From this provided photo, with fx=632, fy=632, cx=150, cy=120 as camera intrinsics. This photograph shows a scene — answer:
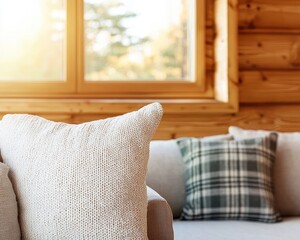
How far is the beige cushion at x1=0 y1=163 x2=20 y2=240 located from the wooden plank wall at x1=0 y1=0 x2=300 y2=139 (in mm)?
1676

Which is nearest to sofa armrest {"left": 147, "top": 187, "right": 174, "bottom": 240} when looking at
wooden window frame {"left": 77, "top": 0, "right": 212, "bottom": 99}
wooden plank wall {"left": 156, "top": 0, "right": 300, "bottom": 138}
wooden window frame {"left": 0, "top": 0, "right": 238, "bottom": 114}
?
wooden window frame {"left": 0, "top": 0, "right": 238, "bottom": 114}

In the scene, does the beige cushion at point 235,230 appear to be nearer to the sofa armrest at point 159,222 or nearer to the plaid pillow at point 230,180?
the plaid pillow at point 230,180

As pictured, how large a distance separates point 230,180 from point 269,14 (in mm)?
1210

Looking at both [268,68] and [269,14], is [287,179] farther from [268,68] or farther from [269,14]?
[269,14]

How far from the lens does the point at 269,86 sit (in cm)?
354

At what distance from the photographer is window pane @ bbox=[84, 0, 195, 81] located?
11.5 ft

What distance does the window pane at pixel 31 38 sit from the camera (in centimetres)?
342

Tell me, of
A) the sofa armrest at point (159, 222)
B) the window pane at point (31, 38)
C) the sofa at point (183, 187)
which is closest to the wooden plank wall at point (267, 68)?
the sofa at point (183, 187)

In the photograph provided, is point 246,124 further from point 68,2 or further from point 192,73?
point 68,2

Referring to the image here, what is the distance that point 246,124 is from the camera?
348 cm

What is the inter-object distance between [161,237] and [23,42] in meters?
1.79

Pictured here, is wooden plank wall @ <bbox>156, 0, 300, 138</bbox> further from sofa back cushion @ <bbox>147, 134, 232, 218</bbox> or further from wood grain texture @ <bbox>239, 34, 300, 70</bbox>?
sofa back cushion @ <bbox>147, 134, 232, 218</bbox>

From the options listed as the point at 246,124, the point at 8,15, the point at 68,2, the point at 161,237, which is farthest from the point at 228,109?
the point at 161,237

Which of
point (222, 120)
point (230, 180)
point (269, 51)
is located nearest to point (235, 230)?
point (230, 180)
